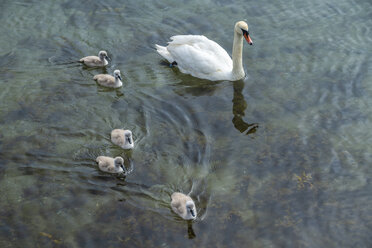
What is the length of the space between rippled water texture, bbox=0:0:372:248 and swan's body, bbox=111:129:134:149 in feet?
0.62

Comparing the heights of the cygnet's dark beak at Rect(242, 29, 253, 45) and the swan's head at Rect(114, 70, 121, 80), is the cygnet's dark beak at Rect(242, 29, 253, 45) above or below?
above

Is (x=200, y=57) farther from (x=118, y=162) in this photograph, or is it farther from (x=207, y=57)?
(x=118, y=162)

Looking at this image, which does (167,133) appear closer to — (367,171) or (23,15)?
(367,171)

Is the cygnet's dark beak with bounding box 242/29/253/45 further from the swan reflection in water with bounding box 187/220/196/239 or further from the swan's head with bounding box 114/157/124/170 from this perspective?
the swan reflection in water with bounding box 187/220/196/239

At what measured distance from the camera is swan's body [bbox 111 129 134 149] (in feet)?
→ 32.1

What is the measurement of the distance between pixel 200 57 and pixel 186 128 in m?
2.65

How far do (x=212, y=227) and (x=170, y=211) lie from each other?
33.2 inches

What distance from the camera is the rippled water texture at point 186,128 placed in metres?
8.43

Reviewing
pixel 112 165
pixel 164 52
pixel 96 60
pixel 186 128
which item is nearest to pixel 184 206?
pixel 112 165

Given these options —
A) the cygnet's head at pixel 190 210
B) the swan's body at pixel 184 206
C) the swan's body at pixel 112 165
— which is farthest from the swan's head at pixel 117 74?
the cygnet's head at pixel 190 210

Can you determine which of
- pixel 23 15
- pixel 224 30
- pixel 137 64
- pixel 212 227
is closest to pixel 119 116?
pixel 137 64

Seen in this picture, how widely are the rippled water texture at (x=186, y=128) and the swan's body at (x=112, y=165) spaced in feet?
0.72

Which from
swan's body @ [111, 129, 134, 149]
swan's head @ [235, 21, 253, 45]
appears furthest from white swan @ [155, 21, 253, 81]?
swan's body @ [111, 129, 134, 149]

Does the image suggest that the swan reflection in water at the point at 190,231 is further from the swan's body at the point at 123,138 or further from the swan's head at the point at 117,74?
the swan's head at the point at 117,74
